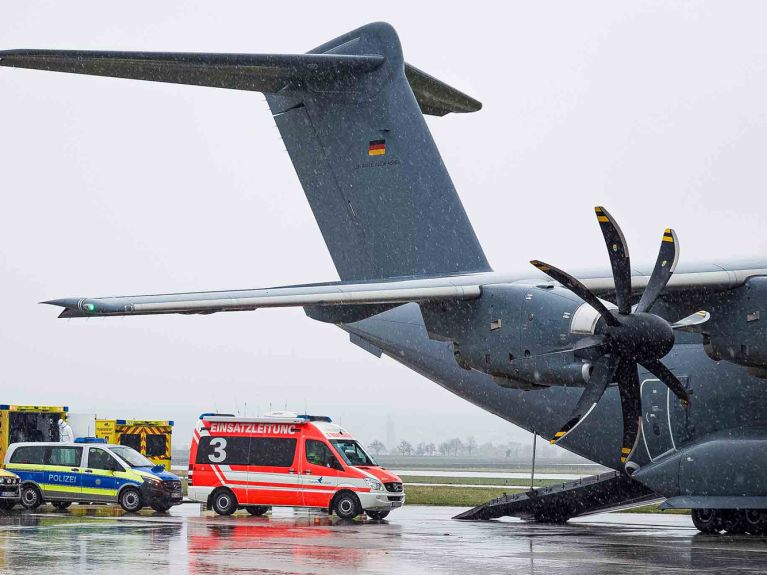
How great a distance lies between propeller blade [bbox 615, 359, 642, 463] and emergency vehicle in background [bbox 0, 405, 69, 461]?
57.1 feet

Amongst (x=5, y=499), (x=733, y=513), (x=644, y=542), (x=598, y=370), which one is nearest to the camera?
(x=598, y=370)

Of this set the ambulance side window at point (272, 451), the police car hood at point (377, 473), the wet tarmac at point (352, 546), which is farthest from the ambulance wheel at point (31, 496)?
the police car hood at point (377, 473)

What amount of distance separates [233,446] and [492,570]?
441 inches

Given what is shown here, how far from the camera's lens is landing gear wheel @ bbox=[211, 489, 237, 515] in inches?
883

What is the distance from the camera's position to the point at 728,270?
14211 mm

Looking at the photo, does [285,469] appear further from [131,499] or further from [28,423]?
[28,423]

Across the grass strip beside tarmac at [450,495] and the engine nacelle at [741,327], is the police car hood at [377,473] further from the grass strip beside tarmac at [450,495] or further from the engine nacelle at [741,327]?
the engine nacelle at [741,327]

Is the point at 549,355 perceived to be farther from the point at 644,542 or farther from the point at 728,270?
the point at 644,542

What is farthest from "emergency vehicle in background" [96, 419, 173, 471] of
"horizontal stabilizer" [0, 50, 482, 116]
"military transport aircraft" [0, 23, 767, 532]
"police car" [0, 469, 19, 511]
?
"horizontal stabilizer" [0, 50, 482, 116]

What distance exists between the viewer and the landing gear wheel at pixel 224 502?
22.4m

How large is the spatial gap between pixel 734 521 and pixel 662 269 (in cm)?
664

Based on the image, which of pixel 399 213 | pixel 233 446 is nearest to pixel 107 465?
pixel 233 446

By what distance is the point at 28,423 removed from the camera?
91.4 feet

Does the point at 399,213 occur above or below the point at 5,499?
above
